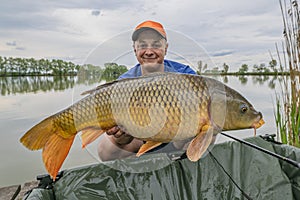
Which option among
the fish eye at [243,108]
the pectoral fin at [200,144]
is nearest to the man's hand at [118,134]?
the pectoral fin at [200,144]

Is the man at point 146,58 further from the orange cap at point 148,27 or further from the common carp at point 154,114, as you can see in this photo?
the common carp at point 154,114

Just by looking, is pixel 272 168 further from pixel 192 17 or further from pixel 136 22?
pixel 136 22

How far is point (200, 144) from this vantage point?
2.52 feet

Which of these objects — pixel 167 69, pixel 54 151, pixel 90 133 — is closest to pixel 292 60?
pixel 167 69

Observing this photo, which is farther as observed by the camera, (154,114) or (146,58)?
(146,58)

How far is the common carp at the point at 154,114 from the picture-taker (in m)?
0.76

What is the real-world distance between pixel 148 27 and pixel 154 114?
522 mm

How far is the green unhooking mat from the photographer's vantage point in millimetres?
1073

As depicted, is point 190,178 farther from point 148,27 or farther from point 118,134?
point 148,27

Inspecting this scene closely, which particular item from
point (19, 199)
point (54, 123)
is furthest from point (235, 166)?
point (19, 199)

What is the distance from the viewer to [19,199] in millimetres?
1395

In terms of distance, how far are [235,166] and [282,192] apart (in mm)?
245

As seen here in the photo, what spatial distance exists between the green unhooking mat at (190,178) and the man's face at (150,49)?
42 centimetres

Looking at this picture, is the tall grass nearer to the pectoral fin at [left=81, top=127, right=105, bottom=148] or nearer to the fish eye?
the fish eye
